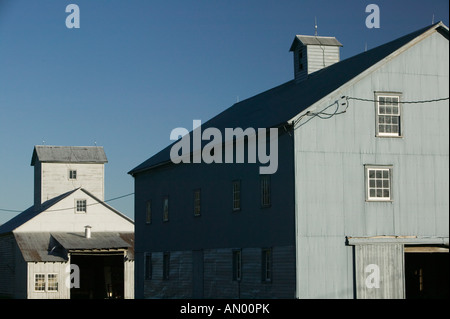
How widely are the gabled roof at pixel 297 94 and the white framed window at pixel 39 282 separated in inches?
703

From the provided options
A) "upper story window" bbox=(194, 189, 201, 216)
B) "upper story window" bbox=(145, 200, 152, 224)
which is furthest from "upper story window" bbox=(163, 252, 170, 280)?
"upper story window" bbox=(194, 189, 201, 216)

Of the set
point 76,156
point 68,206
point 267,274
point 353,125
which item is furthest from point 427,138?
point 76,156

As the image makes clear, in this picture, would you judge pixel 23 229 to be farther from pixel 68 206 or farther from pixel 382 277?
pixel 382 277

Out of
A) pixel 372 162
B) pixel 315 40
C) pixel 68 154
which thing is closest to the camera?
pixel 372 162

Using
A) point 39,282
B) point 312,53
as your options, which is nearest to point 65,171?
point 39,282

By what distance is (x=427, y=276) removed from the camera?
35031mm

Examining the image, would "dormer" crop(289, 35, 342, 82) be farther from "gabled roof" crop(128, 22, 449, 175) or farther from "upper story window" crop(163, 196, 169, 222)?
"upper story window" crop(163, 196, 169, 222)

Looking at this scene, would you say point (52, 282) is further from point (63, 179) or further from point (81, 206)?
point (63, 179)

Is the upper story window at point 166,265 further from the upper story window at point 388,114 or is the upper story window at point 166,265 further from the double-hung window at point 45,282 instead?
the double-hung window at point 45,282

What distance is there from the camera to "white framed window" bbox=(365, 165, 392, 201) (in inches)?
1234

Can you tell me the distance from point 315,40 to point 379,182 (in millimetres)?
12816

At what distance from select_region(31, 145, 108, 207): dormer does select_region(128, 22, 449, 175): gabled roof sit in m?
31.6

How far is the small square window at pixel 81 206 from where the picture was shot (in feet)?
213

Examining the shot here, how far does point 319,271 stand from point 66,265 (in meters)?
32.9
